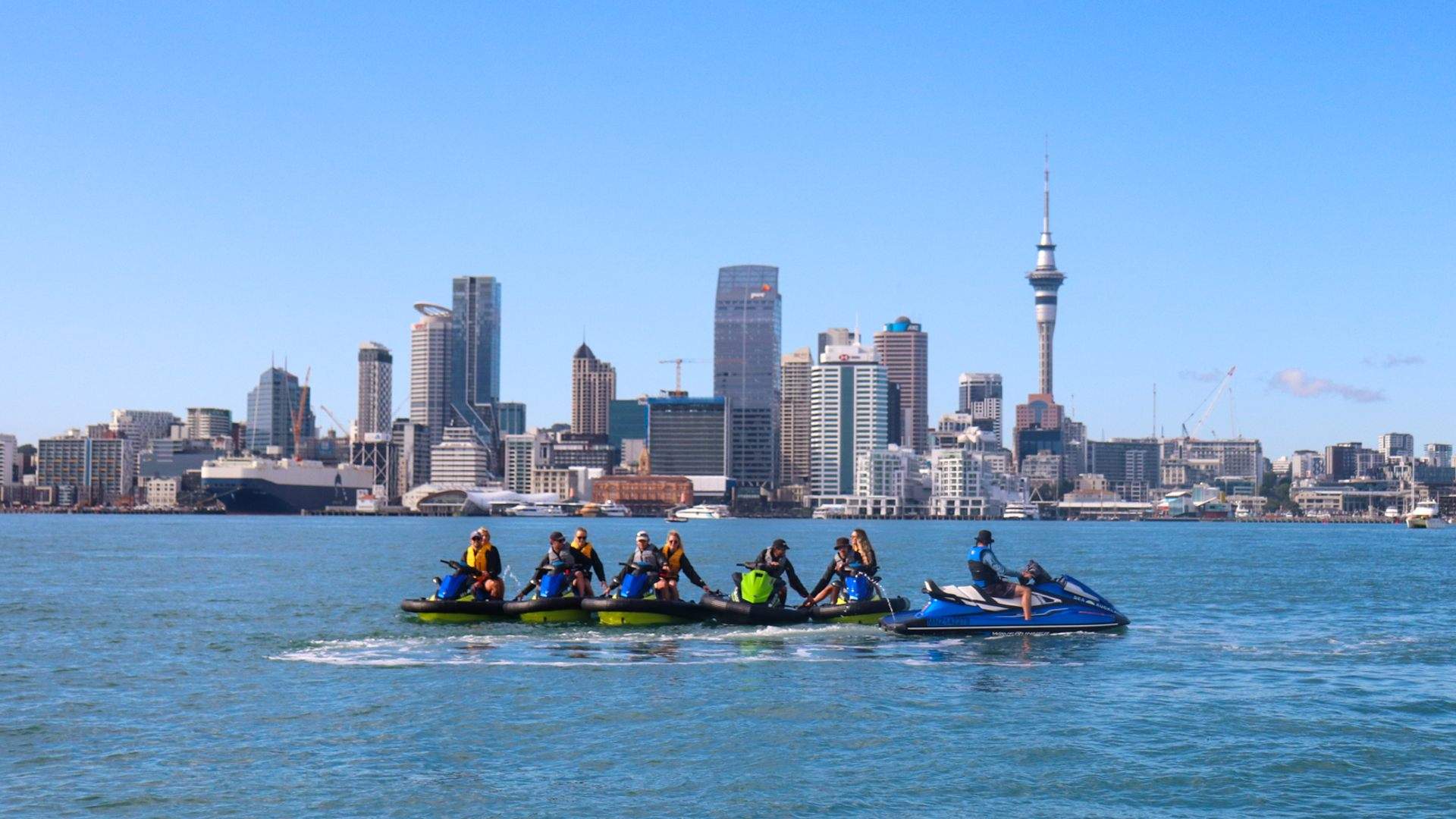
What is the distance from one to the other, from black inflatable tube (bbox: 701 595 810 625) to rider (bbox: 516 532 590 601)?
10.6ft

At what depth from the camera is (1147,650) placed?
108ft

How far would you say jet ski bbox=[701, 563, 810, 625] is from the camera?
3566 centimetres

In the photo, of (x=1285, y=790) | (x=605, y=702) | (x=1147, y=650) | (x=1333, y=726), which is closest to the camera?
(x=1285, y=790)

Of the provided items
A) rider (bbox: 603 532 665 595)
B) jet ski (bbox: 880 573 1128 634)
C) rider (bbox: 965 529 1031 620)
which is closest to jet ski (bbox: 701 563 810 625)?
rider (bbox: 603 532 665 595)

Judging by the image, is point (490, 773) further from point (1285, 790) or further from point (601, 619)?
point (601, 619)

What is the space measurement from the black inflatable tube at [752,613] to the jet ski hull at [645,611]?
0.98ft

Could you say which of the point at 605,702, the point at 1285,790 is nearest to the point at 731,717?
the point at 605,702

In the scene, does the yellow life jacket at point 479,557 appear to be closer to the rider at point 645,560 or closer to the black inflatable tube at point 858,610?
the rider at point 645,560

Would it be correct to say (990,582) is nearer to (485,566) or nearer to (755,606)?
(755,606)

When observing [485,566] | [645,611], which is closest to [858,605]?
[645,611]

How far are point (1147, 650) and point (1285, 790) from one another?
1359 cm

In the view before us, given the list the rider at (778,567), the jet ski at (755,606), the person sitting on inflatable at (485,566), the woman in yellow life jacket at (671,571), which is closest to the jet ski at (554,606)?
the person sitting on inflatable at (485,566)

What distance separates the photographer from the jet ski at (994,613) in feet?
113

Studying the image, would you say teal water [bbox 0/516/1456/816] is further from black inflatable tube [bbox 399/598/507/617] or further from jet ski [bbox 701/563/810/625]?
black inflatable tube [bbox 399/598/507/617]
